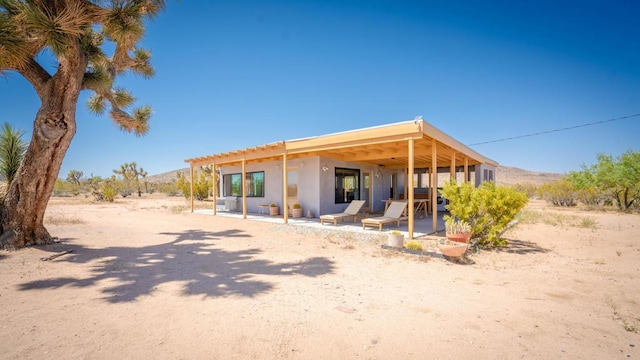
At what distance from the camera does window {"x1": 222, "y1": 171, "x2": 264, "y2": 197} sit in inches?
559

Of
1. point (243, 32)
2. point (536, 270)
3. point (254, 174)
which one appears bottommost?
point (536, 270)

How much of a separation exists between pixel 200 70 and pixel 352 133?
812cm

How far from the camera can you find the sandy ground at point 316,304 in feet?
7.56

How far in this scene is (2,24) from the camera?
4.59 metres

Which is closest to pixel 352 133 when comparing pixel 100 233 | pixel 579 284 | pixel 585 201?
pixel 579 284

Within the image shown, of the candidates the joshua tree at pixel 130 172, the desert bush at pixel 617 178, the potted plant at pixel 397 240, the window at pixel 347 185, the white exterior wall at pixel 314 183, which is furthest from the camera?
the joshua tree at pixel 130 172

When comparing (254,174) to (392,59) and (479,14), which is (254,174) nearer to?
(392,59)

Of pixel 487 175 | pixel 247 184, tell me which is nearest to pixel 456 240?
pixel 247 184

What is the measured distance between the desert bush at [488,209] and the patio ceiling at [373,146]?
182 cm

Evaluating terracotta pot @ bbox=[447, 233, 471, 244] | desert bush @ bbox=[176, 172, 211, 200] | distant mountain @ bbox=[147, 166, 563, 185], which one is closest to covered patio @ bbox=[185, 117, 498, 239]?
terracotta pot @ bbox=[447, 233, 471, 244]

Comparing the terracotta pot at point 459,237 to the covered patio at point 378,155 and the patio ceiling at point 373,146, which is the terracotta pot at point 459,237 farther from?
the patio ceiling at point 373,146

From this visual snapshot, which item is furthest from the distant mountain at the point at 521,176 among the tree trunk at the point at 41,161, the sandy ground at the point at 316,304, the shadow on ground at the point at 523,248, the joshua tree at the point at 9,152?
the joshua tree at the point at 9,152

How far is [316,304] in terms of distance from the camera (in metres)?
3.20

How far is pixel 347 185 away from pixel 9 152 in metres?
11.2
